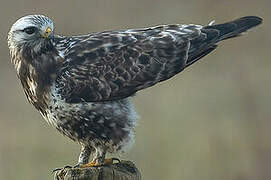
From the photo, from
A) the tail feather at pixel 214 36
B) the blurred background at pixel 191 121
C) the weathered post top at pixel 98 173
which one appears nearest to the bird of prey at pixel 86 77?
the tail feather at pixel 214 36

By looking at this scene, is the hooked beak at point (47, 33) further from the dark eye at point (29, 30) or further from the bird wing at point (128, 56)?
the bird wing at point (128, 56)

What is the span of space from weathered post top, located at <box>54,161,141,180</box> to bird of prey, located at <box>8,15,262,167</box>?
538mm

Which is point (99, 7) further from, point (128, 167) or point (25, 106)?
point (128, 167)

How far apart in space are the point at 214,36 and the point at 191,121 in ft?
15.5

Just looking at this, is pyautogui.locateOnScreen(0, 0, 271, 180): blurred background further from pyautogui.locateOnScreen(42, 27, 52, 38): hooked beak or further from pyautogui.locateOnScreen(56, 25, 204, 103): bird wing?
pyautogui.locateOnScreen(42, 27, 52, 38): hooked beak

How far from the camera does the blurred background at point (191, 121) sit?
12023 mm

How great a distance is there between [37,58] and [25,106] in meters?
6.63

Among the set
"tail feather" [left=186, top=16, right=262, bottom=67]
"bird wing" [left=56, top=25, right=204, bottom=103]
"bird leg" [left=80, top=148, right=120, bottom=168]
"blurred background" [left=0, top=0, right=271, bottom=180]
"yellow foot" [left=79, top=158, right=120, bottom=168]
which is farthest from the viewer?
"blurred background" [left=0, top=0, right=271, bottom=180]

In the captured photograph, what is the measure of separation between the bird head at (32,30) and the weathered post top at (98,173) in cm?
130

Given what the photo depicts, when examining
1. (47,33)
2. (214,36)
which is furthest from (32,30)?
(214,36)

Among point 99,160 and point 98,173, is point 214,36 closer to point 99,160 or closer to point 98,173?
point 99,160

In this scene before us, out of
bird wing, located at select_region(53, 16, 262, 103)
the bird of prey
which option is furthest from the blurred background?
the bird of prey

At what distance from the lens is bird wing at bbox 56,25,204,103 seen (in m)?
7.91

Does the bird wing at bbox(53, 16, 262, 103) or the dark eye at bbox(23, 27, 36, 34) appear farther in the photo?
the bird wing at bbox(53, 16, 262, 103)
